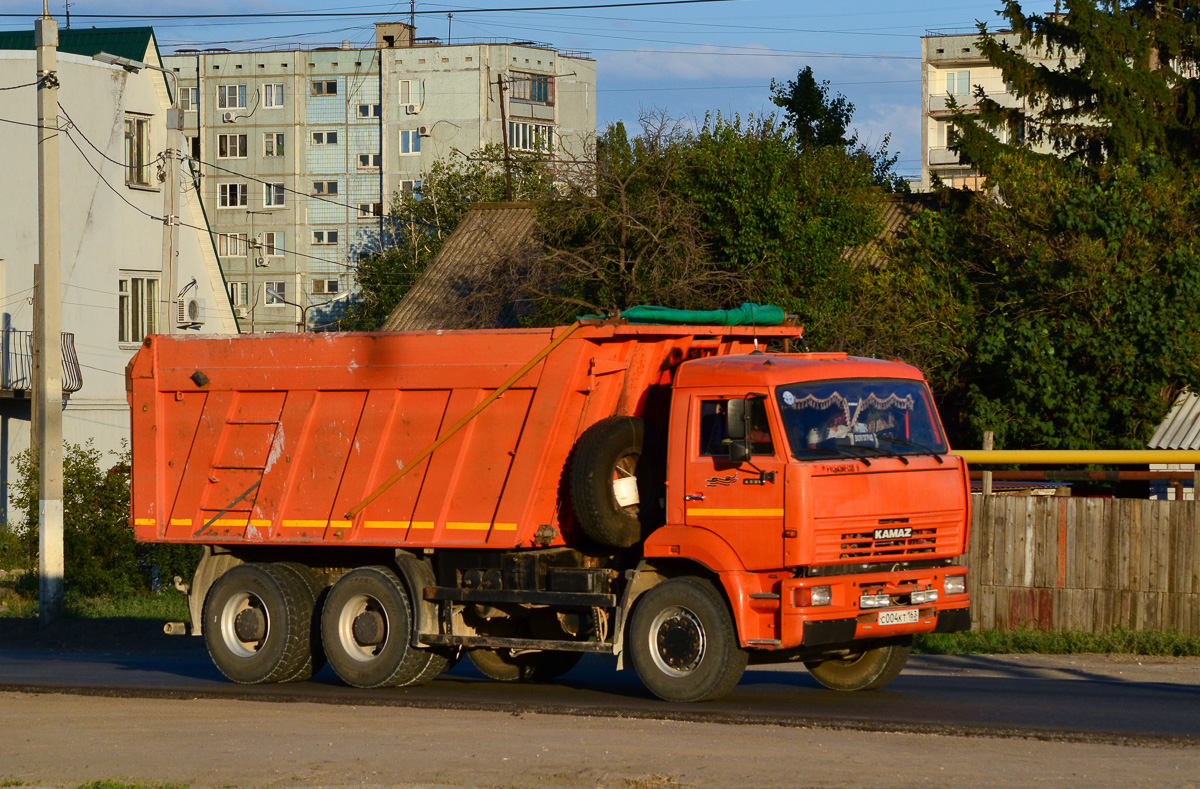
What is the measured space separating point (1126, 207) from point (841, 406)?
13.5 metres

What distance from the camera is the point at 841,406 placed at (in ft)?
40.3

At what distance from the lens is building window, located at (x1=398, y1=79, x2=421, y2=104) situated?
89625 millimetres

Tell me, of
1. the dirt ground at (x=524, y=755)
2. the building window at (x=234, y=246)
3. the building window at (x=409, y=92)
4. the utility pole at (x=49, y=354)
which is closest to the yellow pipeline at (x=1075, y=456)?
the dirt ground at (x=524, y=755)

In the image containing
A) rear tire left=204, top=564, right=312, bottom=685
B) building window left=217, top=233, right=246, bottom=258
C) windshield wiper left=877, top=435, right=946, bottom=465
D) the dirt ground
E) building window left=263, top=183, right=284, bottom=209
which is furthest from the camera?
building window left=217, top=233, right=246, bottom=258

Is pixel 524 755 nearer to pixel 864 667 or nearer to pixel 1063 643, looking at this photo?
pixel 864 667

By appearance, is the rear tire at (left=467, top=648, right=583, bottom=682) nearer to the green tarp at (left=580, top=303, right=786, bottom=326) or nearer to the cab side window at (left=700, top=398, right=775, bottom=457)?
the cab side window at (left=700, top=398, right=775, bottom=457)

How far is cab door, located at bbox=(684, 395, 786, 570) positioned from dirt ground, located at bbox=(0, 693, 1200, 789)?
1.47 m

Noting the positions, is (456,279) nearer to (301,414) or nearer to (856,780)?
(301,414)

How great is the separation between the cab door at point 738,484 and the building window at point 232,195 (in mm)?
84373

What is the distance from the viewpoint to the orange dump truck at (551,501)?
1195cm

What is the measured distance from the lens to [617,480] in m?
12.8

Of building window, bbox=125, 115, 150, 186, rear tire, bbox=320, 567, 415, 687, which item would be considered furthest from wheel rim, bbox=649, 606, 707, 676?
building window, bbox=125, 115, 150, 186

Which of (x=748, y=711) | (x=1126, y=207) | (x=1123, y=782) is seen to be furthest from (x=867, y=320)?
(x=1123, y=782)

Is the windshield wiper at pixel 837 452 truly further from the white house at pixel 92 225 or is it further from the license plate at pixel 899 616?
the white house at pixel 92 225
